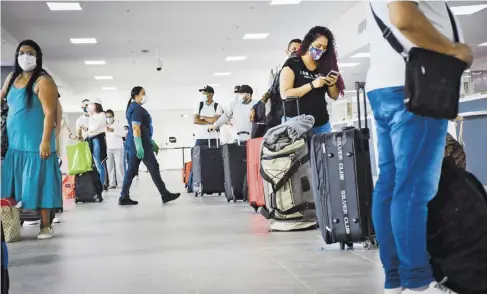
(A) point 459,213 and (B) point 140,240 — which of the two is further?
(B) point 140,240

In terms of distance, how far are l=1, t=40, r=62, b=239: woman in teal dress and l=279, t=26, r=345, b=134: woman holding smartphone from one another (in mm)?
1603

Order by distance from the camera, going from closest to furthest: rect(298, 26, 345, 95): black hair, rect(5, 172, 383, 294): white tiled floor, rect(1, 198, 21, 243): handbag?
rect(5, 172, 383, 294): white tiled floor < rect(298, 26, 345, 95): black hair < rect(1, 198, 21, 243): handbag

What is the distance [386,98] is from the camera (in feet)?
6.70

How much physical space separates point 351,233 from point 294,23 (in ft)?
41.2

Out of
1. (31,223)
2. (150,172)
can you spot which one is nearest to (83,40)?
(150,172)

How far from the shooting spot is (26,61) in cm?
441

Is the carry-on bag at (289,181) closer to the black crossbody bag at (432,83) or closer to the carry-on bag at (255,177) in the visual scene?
the carry-on bag at (255,177)

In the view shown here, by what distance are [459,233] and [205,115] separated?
7453mm

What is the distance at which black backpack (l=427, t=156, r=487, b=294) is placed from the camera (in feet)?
6.54

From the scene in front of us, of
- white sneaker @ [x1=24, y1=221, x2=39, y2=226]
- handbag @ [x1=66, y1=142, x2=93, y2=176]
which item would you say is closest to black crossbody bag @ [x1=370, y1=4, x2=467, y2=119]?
white sneaker @ [x1=24, y1=221, x2=39, y2=226]

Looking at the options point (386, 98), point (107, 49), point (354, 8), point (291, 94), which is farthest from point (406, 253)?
point (107, 49)

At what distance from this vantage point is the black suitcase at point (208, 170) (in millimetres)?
8578

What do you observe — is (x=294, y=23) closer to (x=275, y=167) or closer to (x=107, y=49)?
(x=107, y=49)

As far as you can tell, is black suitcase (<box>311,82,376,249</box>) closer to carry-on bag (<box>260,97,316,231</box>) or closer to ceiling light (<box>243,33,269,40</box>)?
carry-on bag (<box>260,97,316,231</box>)
